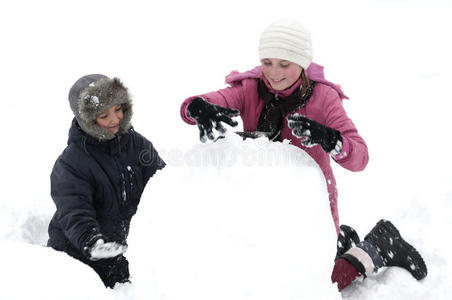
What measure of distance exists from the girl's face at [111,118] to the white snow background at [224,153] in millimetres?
363

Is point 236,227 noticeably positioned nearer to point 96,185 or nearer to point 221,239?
point 221,239

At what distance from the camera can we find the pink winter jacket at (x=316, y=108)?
218cm

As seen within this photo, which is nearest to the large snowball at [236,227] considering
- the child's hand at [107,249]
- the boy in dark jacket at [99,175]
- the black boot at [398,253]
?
the child's hand at [107,249]

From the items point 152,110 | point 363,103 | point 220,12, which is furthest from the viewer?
point 220,12

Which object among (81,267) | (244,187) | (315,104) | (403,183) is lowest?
(403,183)

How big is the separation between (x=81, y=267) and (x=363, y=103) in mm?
4424

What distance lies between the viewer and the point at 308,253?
1837 millimetres

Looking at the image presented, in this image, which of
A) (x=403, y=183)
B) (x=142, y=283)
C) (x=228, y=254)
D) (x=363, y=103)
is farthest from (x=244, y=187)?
(x=363, y=103)

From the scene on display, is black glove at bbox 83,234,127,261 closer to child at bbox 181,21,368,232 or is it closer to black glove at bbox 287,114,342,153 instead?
child at bbox 181,21,368,232

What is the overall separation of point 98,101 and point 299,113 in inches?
42.4

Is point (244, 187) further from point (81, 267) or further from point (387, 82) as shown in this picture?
point (387, 82)

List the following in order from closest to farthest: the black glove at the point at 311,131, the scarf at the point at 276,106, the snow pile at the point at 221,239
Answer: the snow pile at the point at 221,239, the black glove at the point at 311,131, the scarf at the point at 276,106

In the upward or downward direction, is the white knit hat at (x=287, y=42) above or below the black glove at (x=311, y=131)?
above

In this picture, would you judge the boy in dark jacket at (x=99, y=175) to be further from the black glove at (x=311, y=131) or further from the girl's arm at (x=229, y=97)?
the black glove at (x=311, y=131)
